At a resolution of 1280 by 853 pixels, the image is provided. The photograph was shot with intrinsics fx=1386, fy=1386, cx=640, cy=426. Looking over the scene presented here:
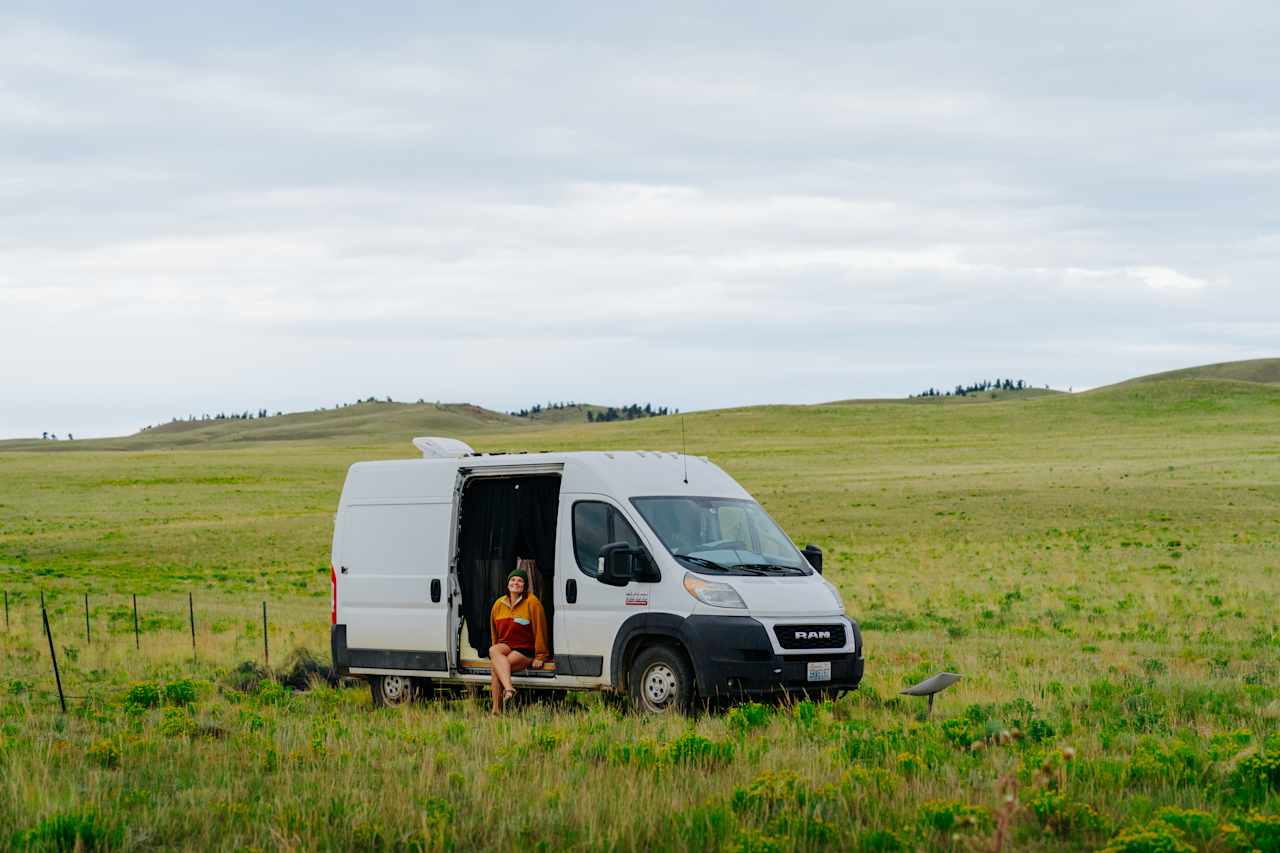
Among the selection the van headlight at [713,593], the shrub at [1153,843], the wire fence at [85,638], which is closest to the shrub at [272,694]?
the wire fence at [85,638]

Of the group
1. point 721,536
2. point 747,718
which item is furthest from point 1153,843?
point 721,536

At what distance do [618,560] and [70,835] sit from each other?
6256 millimetres

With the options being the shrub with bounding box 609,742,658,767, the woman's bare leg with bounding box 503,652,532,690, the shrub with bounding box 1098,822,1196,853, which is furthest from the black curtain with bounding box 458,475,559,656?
the shrub with bounding box 1098,822,1196,853

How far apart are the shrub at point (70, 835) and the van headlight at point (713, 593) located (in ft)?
20.0

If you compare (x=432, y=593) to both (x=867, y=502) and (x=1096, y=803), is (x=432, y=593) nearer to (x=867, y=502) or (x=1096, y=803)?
(x=1096, y=803)

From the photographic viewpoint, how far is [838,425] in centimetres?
11106

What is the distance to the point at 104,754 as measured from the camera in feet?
30.9

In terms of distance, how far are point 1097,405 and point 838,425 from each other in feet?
75.4

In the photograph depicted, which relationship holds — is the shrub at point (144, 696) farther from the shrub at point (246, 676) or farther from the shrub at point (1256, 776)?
the shrub at point (1256, 776)

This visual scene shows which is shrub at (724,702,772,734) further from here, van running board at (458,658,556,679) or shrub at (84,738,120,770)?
shrub at (84,738,120,770)

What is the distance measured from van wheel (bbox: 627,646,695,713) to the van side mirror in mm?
723

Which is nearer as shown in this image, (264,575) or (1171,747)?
(1171,747)

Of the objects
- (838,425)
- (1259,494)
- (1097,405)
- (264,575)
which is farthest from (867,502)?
(1097,405)

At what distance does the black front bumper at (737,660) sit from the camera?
1192 centimetres
